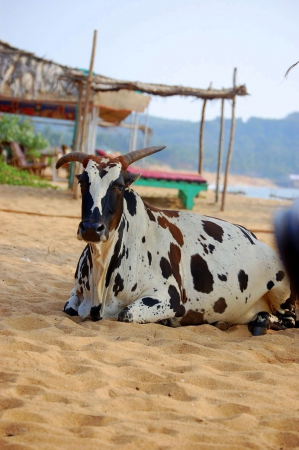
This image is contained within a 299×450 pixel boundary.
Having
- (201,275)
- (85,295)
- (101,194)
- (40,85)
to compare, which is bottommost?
(85,295)

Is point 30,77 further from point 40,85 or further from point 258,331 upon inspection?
point 258,331

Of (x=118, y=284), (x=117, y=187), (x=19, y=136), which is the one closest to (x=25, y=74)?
(x=19, y=136)

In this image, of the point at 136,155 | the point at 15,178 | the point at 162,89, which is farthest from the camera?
the point at 15,178

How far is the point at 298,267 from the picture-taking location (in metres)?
5.79

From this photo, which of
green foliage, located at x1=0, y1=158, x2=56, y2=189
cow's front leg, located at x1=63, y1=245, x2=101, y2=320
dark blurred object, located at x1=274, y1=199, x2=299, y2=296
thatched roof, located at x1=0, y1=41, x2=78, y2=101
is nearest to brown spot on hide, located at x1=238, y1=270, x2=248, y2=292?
dark blurred object, located at x1=274, y1=199, x2=299, y2=296

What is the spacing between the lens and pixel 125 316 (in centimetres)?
490

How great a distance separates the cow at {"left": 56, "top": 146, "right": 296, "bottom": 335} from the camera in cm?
495

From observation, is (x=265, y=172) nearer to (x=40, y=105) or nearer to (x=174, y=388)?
(x=40, y=105)

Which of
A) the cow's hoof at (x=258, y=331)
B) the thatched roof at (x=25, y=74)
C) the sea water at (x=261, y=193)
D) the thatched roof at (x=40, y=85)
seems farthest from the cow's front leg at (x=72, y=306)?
the thatched roof at (x=25, y=74)

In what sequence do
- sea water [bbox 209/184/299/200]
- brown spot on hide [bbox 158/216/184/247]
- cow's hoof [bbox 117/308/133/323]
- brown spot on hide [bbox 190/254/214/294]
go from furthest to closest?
sea water [bbox 209/184/299/200]
brown spot on hide [bbox 158/216/184/247]
brown spot on hide [bbox 190/254/214/294]
cow's hoof [bbox 117/308/133/323]

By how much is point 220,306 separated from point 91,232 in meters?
1.57

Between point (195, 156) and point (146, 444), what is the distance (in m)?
106

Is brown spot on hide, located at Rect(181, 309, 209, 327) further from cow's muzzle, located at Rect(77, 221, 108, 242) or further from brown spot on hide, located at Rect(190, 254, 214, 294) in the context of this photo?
cow's muzzle, located at Rect(77, 221, 108, 242)

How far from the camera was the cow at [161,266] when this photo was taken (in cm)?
495
